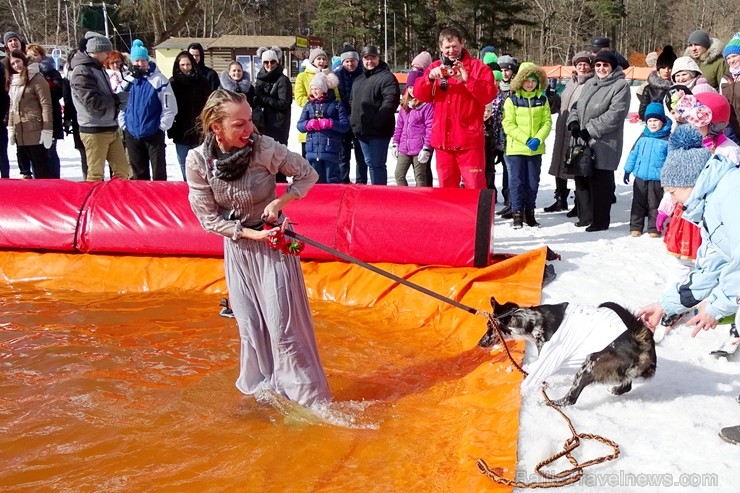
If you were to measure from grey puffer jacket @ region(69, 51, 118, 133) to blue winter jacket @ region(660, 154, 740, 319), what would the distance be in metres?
6.07

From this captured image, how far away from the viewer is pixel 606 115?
700 centimetres

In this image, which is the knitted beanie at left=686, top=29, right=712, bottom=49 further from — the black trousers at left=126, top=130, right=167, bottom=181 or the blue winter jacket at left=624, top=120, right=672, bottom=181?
the black trousers at left=126, top=130, right=167, bottom=181

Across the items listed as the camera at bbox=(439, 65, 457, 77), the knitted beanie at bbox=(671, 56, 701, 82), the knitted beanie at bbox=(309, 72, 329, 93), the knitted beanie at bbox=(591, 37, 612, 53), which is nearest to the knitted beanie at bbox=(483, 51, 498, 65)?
the knitted beanie at bbox=(591, 37, 612, 53)

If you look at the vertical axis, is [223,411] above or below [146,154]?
below

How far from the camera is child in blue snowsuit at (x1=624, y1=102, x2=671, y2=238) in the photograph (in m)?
6.82

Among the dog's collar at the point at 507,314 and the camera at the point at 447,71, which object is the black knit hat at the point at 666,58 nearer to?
the camera at the point at 447,71

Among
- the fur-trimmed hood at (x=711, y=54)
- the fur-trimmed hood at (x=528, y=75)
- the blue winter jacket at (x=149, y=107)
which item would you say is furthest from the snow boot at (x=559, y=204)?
the blue winter jacket at (x=149, y=107)

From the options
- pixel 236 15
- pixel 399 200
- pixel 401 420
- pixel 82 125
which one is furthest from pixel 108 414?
pixel 236 15

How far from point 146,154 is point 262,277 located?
522 centimetres

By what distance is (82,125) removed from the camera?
24.0 feet

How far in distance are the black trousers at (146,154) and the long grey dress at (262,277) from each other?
4.81 metres

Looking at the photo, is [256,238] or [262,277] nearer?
[256,238]

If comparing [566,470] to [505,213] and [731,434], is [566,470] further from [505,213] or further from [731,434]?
[505,213]

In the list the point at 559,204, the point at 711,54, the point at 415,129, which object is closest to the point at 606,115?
the point at 711,54
